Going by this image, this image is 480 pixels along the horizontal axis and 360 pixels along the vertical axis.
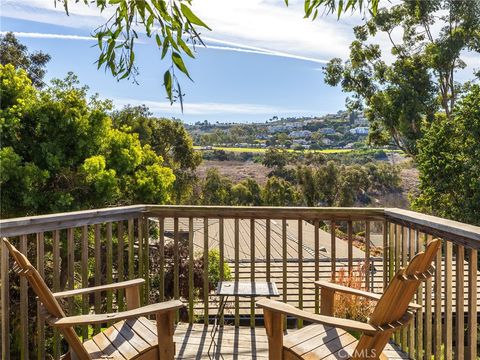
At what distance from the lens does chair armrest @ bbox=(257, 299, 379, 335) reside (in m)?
1.98

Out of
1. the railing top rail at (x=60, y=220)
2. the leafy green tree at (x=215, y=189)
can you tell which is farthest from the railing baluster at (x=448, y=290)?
the leafy green tree at (x=215, y=189)

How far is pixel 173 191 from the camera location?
19.8m

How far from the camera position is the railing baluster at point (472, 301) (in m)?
2.33

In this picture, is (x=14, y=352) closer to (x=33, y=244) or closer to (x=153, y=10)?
(x=33, y=244)

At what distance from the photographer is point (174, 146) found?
20.3 meters

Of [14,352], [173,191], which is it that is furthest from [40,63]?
[14,352]

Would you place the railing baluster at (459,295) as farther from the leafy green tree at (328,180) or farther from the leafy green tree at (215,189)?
the leafy green tree at (328,180)

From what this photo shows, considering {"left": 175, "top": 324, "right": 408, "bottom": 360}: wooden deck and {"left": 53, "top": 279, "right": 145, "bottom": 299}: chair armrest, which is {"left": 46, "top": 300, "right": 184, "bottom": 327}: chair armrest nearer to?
→ {"left": 53, "top": 279, "right": 145, "bottom": 299}: chair armrest

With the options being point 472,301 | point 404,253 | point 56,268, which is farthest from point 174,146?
point 472,301

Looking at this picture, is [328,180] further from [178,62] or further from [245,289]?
[178,62]

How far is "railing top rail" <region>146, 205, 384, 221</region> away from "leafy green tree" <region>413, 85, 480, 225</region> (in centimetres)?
981

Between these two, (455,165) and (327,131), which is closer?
(455,165)

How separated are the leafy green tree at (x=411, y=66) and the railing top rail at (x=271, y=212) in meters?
12.9

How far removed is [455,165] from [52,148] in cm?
1016
